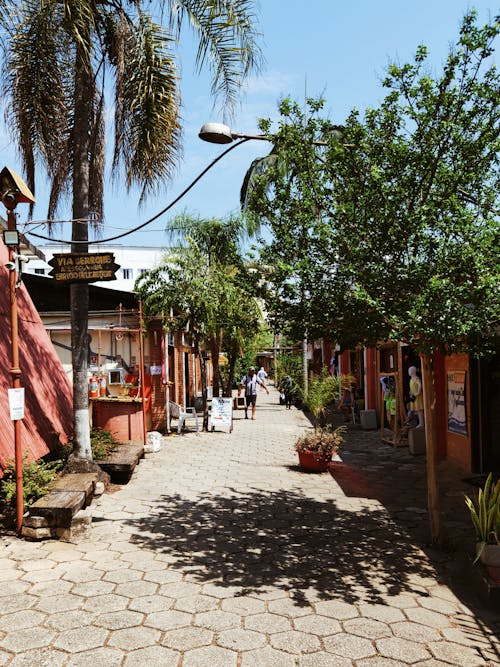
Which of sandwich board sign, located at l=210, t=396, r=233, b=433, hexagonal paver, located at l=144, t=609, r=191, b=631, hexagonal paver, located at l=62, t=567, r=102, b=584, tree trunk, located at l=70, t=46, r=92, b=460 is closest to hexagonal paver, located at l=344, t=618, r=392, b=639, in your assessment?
hexagonal paver, located at l=144, t=609, r=191, b=631

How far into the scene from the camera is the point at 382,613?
3969 millimetres

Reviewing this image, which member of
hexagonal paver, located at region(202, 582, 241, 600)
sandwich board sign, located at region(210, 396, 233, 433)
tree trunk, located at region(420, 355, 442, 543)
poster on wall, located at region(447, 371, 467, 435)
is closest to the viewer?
hexagonal paver, located at region(202, 582, 241, 600)

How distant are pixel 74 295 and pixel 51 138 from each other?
2279 millimetres

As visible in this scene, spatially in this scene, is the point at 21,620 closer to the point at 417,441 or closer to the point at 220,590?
the point at 220,590

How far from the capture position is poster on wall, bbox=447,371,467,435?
915 cm

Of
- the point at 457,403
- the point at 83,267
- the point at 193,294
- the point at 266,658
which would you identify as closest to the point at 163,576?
the point at 266,658

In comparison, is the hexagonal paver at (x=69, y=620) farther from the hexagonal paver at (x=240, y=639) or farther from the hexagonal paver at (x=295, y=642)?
the hexagonal paver at (x=295, y=642)

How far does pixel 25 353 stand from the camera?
7852 millimetres

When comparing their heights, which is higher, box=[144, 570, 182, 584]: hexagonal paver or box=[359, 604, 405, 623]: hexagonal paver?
box=[144, 570, 182, 584]: hexagonal paver

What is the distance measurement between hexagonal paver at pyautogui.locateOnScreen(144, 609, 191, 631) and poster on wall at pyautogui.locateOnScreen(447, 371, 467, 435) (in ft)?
21.6

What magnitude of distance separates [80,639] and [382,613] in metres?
2.13

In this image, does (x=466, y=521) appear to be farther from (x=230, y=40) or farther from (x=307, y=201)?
(x=230, y=40)

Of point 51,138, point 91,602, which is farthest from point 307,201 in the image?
point 51,138

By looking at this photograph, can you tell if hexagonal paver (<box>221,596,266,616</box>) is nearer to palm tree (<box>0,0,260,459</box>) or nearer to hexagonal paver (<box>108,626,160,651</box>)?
hexagonal paver (<box>108,626,160,651</box>)
